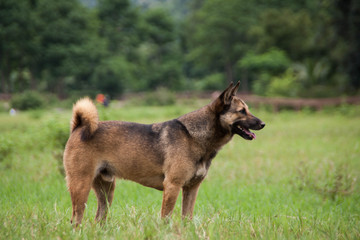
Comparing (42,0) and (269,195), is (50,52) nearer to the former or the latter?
(42,0)

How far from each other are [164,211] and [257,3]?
62.4m

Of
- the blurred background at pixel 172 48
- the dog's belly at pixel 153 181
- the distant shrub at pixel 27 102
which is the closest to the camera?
the dog's belly at pixel 153 181

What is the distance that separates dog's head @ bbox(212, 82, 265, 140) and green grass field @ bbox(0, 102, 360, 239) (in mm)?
1223

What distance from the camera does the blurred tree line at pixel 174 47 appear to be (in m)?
32.7

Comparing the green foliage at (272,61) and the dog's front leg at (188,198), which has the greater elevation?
the dog's front leg at (188,198)

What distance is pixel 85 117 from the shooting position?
494 centimetres

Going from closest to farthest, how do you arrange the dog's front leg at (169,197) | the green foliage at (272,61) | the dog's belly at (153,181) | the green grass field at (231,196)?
the green grass field at (231,196) < the dog's front leg at (169,197) < the dog's belly at (153,181) < the green foliage at (272,61)

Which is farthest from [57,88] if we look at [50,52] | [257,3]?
[257,3]

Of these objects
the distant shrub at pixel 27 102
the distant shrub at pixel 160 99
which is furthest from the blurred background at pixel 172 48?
the distant shrub at pixel 160 99

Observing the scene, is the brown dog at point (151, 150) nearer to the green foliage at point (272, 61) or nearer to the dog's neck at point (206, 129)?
the dog's neck at point (206, 129)

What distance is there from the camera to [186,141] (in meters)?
4.97

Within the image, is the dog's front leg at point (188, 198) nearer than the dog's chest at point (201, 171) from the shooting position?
No

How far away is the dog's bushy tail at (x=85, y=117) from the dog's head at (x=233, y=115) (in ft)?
5.40

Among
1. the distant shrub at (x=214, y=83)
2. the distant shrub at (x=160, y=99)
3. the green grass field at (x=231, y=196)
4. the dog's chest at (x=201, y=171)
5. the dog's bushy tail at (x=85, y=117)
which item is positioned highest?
the dog's bushy tail at (x=85, y=117)
